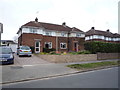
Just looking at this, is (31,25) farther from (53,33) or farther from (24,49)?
(24,49)

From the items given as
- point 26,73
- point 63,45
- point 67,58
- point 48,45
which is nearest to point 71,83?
point 26,73

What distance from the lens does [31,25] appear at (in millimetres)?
22781

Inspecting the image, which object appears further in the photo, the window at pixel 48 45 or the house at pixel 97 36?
the house at pixel 97 36

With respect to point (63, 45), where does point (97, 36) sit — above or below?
above

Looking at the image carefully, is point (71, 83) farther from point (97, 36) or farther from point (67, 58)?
point (97, 36)

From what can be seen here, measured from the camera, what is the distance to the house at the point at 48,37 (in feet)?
73.3

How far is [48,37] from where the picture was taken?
2584 cm

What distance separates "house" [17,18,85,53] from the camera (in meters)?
22.3

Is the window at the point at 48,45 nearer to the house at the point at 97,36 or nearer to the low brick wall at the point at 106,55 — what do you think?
the low brick wall at the point at 106,55

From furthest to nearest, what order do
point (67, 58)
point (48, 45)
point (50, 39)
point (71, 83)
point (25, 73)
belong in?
point (50, 39) < point (48, 45) < point (67, 58) < point (25, 73) < point (71, 83)

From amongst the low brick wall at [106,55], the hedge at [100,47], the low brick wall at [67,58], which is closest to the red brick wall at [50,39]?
the hedge at [100,47]

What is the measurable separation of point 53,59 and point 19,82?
759cm

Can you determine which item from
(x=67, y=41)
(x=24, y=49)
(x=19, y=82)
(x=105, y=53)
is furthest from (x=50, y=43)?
(x=19, y=82)

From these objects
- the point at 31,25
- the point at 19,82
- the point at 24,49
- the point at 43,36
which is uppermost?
the point at 31,25
